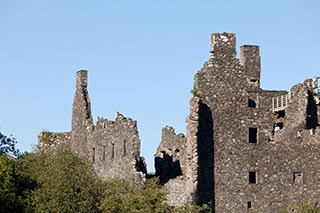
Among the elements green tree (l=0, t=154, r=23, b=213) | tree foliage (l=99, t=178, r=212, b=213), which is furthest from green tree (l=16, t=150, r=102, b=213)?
tree foliage (l=99, t=178, r=212, b=213)

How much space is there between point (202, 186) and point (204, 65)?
704 cm

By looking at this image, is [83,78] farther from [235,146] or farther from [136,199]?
[136,199]

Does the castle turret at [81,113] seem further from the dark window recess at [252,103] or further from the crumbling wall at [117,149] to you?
the dark window recess at [252,103]

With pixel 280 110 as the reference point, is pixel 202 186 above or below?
below

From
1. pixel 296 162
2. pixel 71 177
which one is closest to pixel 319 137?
pixel 296 162

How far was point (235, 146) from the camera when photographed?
3118 inches

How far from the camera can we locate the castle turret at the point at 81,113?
9200 cm

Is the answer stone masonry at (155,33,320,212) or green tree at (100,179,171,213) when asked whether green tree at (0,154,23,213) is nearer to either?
green tree at (100,179,171,213)

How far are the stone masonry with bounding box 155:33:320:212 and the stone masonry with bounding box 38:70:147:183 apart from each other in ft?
8.38

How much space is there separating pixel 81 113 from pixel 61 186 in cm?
1561

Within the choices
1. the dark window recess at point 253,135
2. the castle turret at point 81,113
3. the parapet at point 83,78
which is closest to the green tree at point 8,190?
the castle turret at point 81,113

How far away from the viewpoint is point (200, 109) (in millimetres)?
77688

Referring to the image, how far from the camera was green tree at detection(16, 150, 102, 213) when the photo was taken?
7694 centimetres

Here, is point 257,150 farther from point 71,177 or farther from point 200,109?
point 71,177
